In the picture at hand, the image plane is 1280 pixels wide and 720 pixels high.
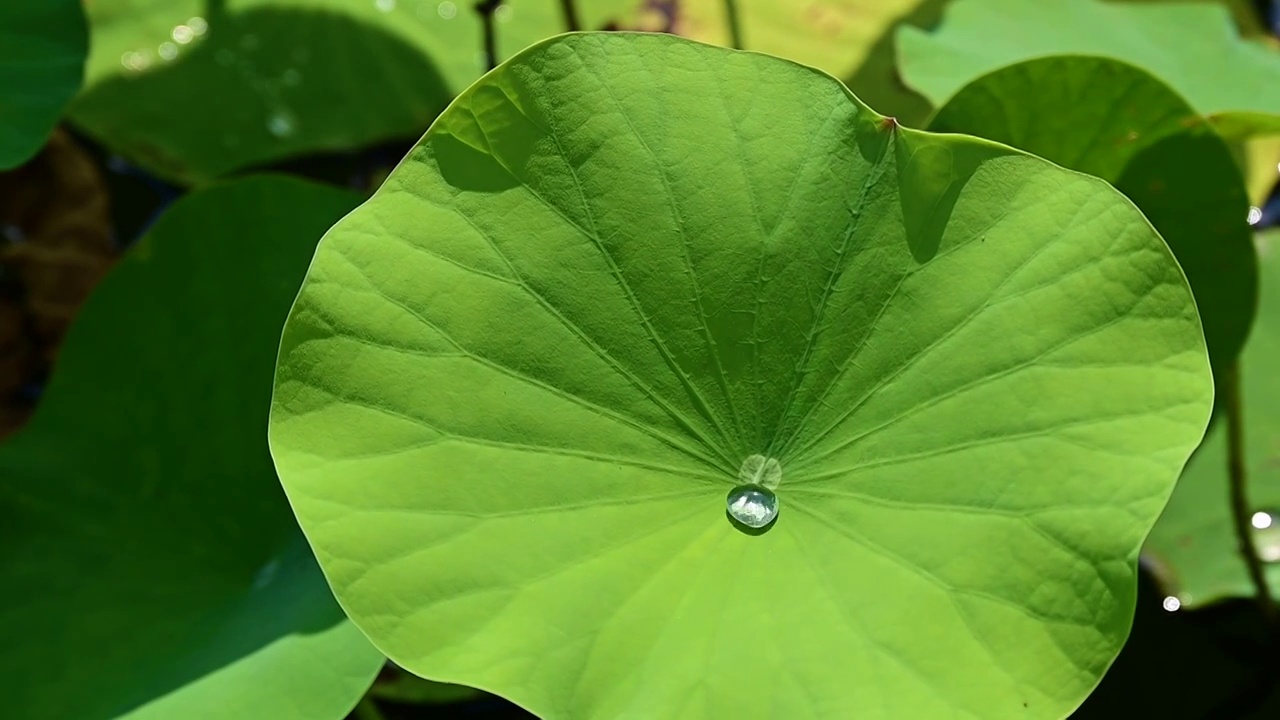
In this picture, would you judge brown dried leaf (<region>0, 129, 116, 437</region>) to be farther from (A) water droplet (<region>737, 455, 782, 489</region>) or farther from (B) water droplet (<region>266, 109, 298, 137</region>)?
(A) water droplet (<region>737, 455, 782, 489</region>)

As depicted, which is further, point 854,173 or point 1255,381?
point 1255,381

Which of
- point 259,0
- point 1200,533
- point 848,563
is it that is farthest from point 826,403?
point 259,0

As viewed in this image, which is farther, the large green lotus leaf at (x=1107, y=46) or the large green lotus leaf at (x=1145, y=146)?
the large green lotus leaf at (x=1107, y=46)

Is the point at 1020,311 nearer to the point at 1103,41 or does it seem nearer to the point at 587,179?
the point at 587,179

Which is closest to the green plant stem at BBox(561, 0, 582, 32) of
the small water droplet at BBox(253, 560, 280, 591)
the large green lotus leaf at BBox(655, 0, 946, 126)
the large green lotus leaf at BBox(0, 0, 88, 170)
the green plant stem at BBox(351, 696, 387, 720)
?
the large green lotus leaf at BBox(655, 0, 946, 126)

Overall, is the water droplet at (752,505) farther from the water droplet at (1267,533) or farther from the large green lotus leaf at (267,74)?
the large green lotus leaf at (267,74)

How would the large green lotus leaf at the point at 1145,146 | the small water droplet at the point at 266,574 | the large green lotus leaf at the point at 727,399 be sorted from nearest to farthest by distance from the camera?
the large green lotus leaf at the point at 727,399 < the large green lotus leaf at the point at 1145,146 < the small water droplet at the point at 266,574

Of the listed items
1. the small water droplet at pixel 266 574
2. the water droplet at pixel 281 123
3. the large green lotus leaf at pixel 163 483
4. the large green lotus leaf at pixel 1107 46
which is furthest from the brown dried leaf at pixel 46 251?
the large green lotus leaf at pixel 1107 46
